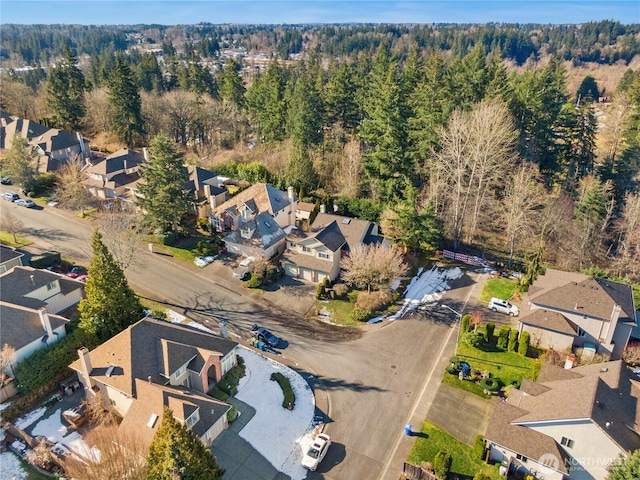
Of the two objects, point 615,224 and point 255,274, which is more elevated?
point 615,224

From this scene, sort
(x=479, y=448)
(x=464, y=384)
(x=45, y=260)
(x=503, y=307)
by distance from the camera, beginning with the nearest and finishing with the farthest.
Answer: (x=479, y=448), (x=464, y=384), (x=503, y=307), (x=45, y=260)

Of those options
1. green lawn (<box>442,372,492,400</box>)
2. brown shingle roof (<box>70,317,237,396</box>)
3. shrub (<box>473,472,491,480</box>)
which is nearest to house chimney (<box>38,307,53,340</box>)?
brown shingle roof (<box>70,317,237,396</box>)

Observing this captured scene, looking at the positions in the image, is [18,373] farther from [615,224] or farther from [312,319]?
[615,224]

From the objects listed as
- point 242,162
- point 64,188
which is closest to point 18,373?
point 64,188

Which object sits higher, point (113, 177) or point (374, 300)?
A: point (113, 177)

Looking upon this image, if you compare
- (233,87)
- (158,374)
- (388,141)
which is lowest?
(158,374)

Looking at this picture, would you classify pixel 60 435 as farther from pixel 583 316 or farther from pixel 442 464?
pixel 583 316
